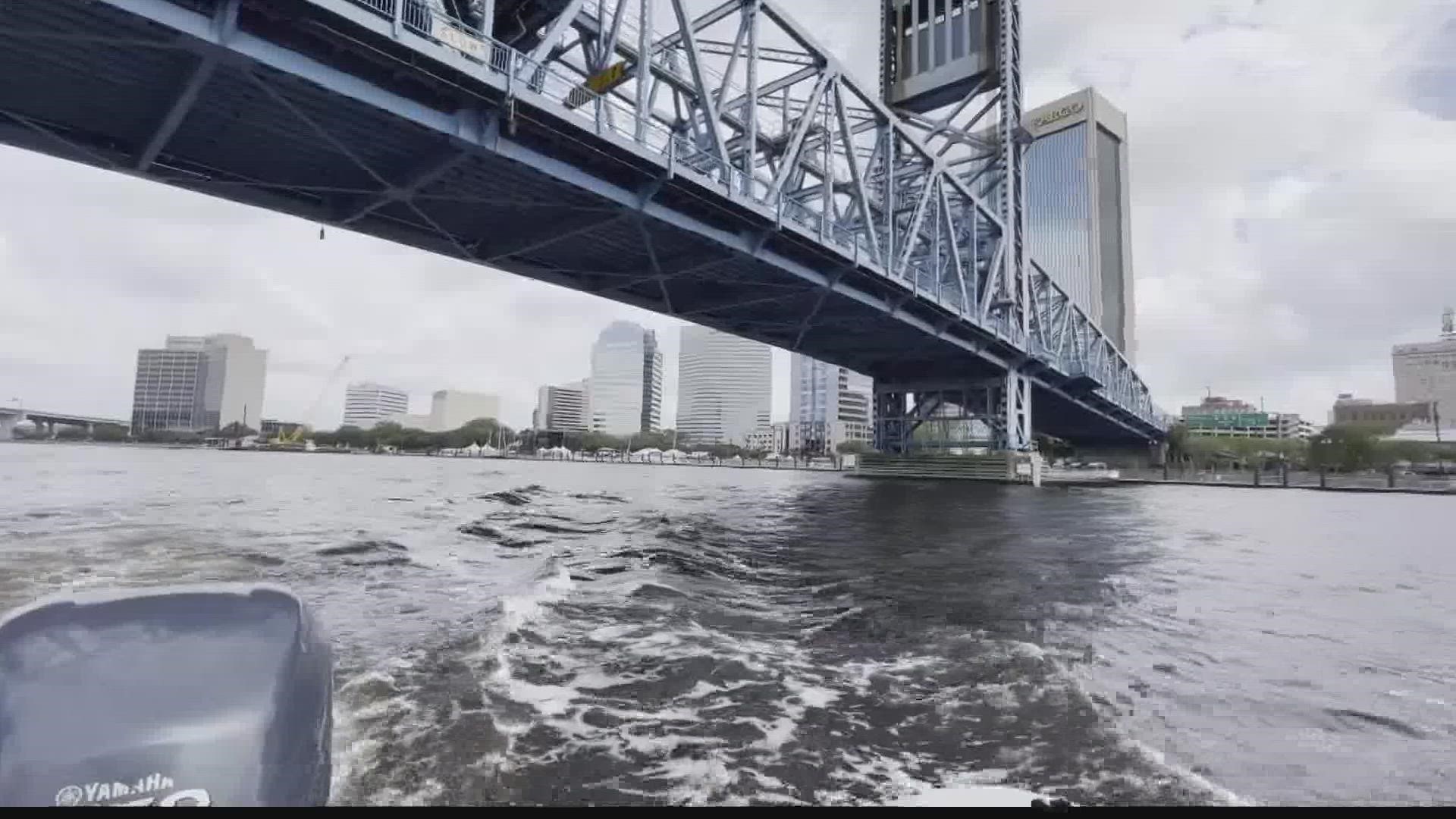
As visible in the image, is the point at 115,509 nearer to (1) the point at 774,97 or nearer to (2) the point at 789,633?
(2) the point at 789,633

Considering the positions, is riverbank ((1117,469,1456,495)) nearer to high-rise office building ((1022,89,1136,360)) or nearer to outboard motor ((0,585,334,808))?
outboard motor ((0,585,334,808))

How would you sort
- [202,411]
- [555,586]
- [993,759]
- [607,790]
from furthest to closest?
1. [202,411]
2. [555,586]
3. [993,759]
4. [607,790]

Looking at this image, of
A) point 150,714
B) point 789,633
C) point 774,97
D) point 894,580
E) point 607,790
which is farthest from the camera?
point 774,97

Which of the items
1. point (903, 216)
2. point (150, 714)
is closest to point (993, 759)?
point (150, 714)

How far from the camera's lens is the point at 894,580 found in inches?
430

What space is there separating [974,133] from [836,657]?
204 ft

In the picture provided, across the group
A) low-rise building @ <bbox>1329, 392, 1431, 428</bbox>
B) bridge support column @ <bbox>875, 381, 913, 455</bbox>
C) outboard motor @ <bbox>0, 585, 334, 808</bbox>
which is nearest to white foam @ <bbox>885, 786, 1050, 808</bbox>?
outboard motor @ <bbox>0, 585, 334, 808</bbox>

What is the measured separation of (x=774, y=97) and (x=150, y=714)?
45.6 meters

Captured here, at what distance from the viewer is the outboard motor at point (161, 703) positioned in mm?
2217

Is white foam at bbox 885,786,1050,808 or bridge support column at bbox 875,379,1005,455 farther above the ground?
bridge support column at bbox 875,379,1005,455

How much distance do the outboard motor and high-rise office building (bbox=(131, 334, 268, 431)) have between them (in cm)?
22170

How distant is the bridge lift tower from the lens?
172 feet

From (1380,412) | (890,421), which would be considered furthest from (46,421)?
(1380,412)

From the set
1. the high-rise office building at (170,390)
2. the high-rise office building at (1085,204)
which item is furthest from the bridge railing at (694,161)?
the high-rise office building at (170,390)
